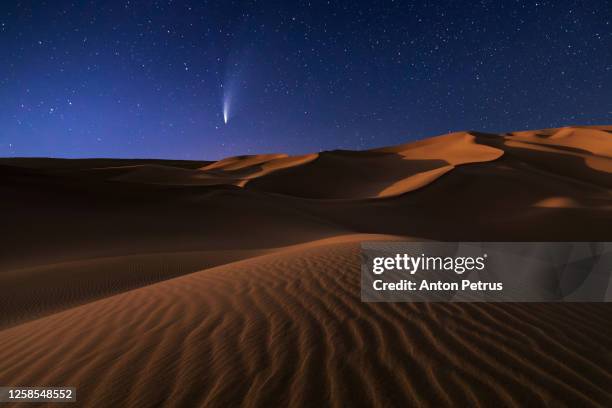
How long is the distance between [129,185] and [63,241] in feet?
30.6

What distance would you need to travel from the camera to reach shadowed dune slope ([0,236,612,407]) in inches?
98.5

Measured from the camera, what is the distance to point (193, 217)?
17047 mm

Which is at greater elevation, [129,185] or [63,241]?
[129,185]

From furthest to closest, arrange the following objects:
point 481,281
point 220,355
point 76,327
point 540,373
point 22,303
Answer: point 22,303 → point 481,281 → point 76,327 → point 220,355 → point 540,373

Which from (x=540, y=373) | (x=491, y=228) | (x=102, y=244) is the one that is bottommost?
(x=491, y=228)

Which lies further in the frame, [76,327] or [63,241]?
[63,241]

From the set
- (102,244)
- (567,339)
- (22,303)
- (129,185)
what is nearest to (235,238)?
(102,244)

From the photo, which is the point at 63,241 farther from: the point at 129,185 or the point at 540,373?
the point at 540,373

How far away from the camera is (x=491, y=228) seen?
679 inches

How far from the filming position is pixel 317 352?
3.01 meters

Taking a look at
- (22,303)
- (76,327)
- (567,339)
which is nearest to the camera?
(567,339)

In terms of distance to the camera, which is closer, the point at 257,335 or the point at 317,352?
the point at 317,352

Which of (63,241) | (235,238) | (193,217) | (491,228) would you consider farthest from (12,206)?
(491,228)

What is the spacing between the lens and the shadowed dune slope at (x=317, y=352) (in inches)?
98.5
